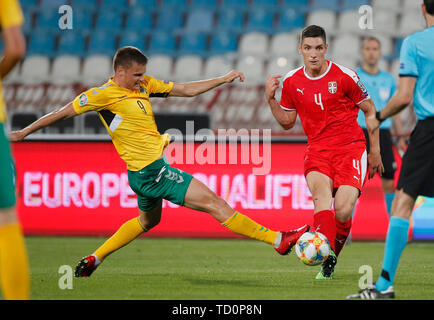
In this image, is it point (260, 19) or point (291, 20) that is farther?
point (260, 19)

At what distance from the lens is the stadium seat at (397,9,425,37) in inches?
637

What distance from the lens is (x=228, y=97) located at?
41.6ft

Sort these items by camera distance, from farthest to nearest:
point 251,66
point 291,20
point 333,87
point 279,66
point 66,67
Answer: point 291,20
point 66,67
point 251,66
point 279,66
point 333,87

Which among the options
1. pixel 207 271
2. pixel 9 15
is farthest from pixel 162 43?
pixel 9 15

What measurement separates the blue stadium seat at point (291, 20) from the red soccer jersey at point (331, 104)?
10.5 m

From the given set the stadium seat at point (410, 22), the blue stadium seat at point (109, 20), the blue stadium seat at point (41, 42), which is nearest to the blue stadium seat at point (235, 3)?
the blue stadium seat at point (109, 20)

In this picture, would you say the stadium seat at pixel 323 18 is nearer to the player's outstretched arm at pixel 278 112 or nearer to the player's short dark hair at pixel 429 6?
the player's outstretched arm at pixel 278 112

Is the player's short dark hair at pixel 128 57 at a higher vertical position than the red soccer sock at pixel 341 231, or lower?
higher

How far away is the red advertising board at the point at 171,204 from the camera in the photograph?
1042 centimetres

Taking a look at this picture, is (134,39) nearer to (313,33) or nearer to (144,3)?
(144,3)

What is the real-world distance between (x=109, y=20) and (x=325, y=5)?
16.5ft

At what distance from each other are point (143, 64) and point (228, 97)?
641 centimetres

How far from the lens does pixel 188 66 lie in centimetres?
1645

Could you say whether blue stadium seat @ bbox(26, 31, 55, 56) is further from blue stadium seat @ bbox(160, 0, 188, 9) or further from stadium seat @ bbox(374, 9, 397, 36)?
stadium seat @ bbox(374, 9, 397, 36)
